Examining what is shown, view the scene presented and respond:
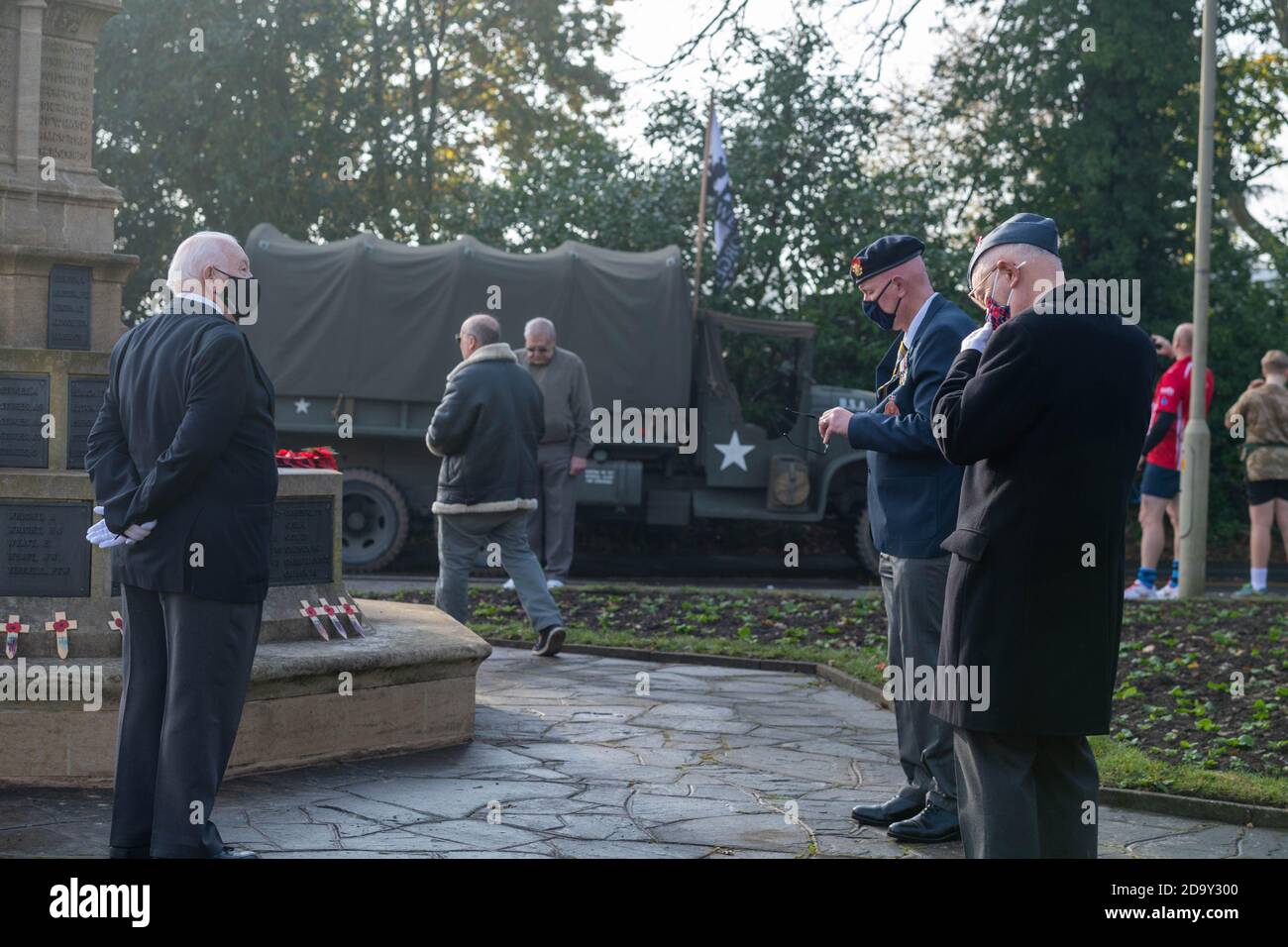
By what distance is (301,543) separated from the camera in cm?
670

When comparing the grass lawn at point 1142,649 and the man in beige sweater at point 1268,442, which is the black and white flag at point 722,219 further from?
the man in beige sweater at point 1268,442

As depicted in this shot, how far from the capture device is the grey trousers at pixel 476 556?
8758 mm

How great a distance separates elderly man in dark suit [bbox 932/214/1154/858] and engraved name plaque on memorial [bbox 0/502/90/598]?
373 cm

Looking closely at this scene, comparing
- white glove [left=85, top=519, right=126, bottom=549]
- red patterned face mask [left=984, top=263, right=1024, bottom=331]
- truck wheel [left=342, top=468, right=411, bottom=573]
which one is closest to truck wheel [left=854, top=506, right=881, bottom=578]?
truck wheel [left=342, top=468, right=411, bottom=573]

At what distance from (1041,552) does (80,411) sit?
164 inches

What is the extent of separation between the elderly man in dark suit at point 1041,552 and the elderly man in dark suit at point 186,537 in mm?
2015

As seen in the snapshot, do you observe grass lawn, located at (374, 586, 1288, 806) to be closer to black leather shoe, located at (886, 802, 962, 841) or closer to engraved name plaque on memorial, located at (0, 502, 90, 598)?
black leather shoe, located at (886, 802, 962, 841)

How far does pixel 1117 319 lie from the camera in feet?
12.2

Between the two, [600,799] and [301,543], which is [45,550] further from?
[600,799]

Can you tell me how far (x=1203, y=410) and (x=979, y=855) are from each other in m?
9.48

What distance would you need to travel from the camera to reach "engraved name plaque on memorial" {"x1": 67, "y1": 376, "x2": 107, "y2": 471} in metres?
6.28

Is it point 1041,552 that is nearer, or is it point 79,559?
point 1041,552

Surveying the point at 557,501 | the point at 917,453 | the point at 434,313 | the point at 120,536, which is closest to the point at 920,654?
the point at 917,453
